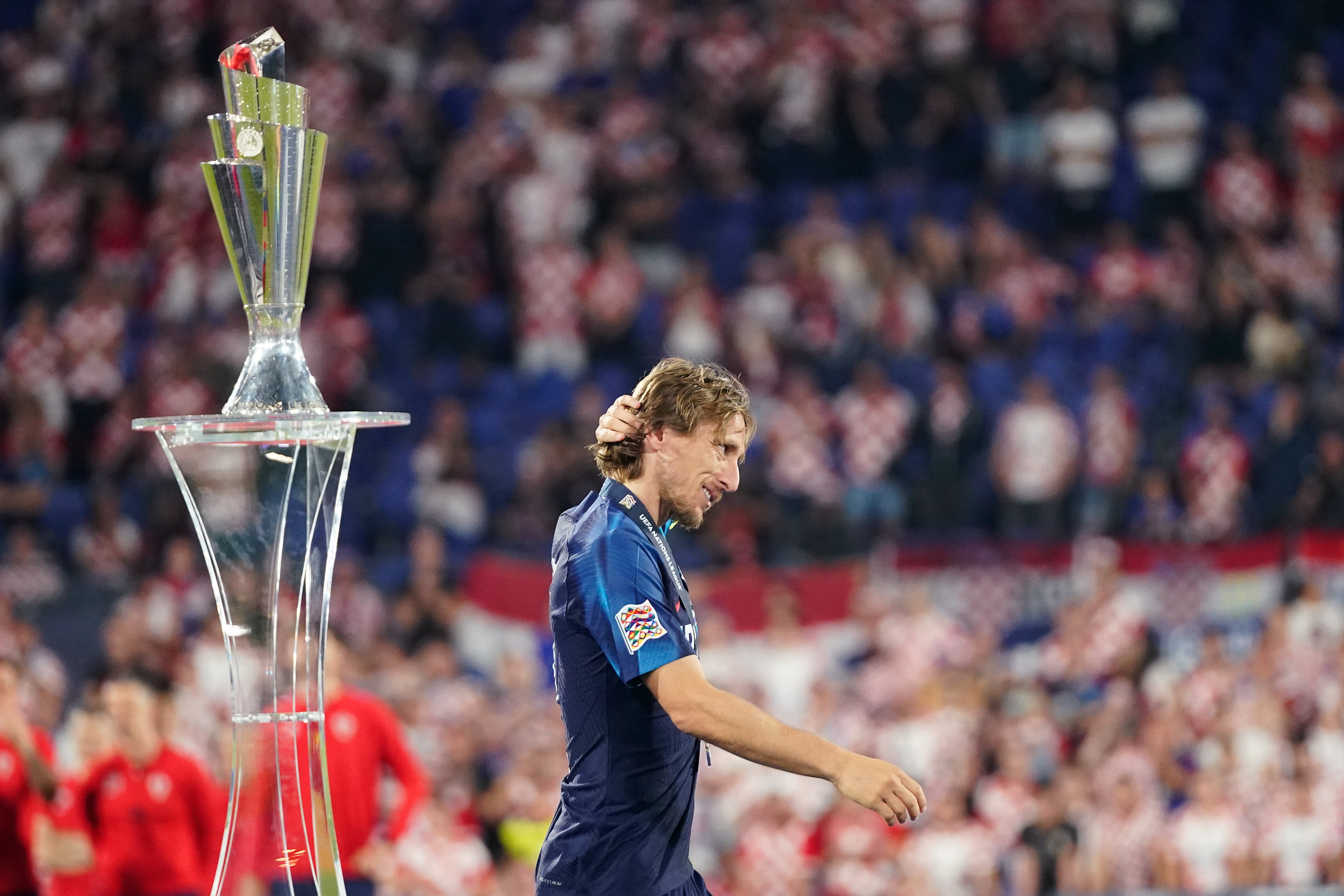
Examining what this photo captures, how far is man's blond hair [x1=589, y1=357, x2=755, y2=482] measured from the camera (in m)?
3.64

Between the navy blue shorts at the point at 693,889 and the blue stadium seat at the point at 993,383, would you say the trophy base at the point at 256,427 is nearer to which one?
the navy blue shorts at the point at 693,889

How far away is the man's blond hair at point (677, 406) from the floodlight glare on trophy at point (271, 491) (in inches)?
22.0

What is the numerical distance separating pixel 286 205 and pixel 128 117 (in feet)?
44.7

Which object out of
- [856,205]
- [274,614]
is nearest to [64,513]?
[856,205]

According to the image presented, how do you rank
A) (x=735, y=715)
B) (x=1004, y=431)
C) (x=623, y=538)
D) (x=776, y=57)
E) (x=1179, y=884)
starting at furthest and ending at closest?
(x=776, y=57) → (x=1004, y=431) → (x=1179, y=884) → (x=623, y=538) → (x=735, y=715)

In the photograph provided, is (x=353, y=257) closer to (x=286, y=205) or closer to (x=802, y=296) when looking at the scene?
(x=802, y=296)

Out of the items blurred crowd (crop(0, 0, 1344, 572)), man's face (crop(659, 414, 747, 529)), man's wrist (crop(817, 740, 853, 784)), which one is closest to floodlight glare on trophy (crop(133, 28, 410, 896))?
man's face (crop(659, 414, 747, 529))

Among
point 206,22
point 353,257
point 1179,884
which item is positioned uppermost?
point 206,22

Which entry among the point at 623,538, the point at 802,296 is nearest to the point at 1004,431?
the point at 802,296

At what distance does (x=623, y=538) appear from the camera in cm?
353

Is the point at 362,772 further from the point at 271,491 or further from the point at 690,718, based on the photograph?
the point at 690,718

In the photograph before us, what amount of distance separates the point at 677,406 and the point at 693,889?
43.5 inches

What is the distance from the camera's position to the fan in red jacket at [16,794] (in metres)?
6.50

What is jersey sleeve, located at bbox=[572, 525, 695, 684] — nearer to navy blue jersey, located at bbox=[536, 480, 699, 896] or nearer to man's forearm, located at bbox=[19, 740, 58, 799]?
navy blue jersey, located at bbox=[536, 480, 699, 896]
